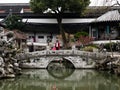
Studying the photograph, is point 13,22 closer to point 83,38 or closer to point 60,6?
point 60,6

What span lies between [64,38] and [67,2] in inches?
A: 145

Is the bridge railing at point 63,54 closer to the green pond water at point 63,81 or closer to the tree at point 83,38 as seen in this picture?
the green pond water at point 63,81

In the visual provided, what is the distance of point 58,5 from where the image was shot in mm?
40469

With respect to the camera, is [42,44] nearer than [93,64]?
No

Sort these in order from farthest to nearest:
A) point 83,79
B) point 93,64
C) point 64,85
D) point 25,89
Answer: point 93,64 < point 83,79 < point 64,85 < point 25,89

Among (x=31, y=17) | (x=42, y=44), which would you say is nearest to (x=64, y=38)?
(x=42, y=44)

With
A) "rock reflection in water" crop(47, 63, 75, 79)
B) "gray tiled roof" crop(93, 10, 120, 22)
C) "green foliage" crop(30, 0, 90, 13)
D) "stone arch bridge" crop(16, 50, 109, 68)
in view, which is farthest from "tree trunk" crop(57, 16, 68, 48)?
"stone arch bridge" crop(16, 50, 109, 68)

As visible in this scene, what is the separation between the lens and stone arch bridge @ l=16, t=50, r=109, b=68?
107 feet

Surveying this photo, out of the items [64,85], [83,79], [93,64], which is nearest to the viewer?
[64,85]

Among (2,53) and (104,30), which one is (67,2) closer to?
(104,30)

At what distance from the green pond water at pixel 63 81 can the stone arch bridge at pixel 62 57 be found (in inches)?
Answer: 61.7

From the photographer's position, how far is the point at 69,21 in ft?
146

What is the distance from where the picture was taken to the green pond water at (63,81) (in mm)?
23328

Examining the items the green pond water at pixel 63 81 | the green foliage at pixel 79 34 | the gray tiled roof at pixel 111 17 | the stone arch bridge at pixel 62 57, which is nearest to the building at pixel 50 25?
the green foliage at pixel 79 34
